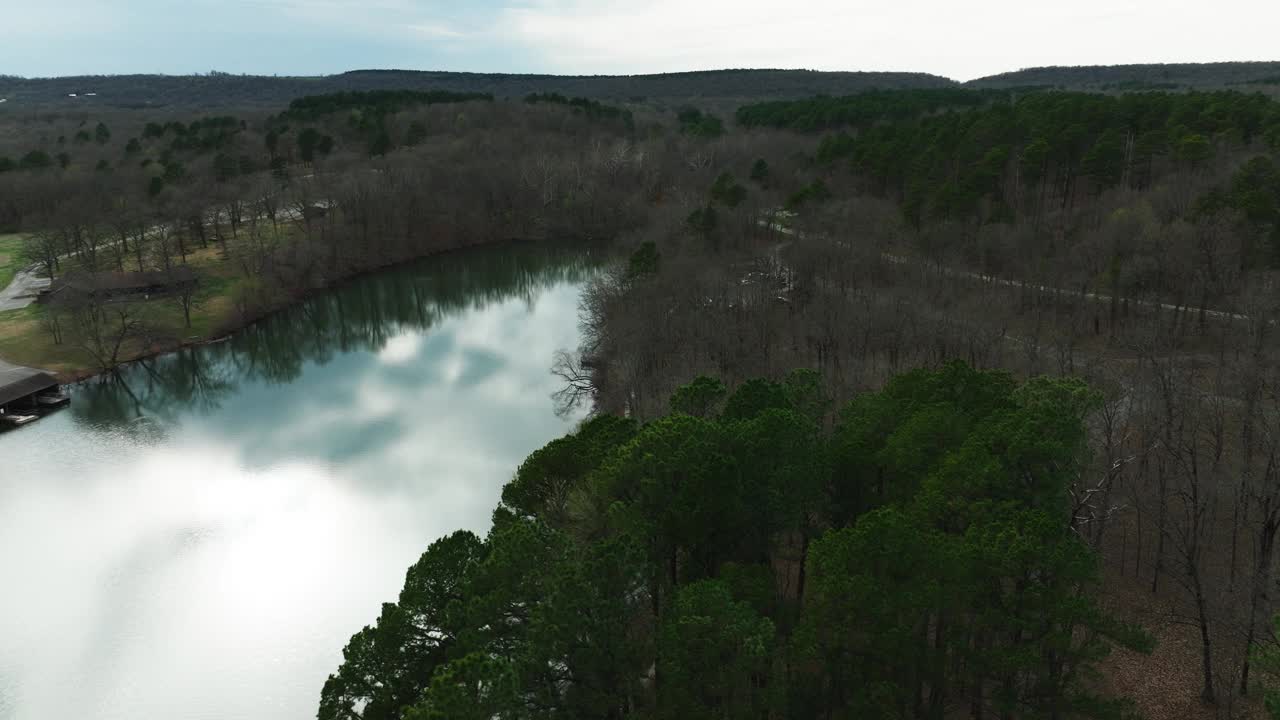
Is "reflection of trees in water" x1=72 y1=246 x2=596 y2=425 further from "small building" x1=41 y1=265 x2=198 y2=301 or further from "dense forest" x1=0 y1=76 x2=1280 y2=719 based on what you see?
"small building" x1=41 y1=265 x2=198 y2=301

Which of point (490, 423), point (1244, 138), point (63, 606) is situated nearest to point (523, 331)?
point (490, 423)

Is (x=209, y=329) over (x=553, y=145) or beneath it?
beneath

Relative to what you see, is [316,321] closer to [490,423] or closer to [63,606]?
[490,423]

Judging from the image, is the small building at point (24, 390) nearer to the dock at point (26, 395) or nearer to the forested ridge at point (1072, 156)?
the dock at point (26, 395)

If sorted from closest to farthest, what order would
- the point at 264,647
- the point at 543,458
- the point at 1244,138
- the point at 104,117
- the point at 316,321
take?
1. the point at 543,458
2. the point at 264,647
3. the point at 1244,138
4. the point at 316,321
5. the point at 104,117

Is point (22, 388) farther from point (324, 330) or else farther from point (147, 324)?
point (324, 330)

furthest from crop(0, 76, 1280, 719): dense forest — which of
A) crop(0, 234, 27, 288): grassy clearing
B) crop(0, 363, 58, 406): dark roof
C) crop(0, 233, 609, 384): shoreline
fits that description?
crop(0, 363, 58, 406): dark roof
